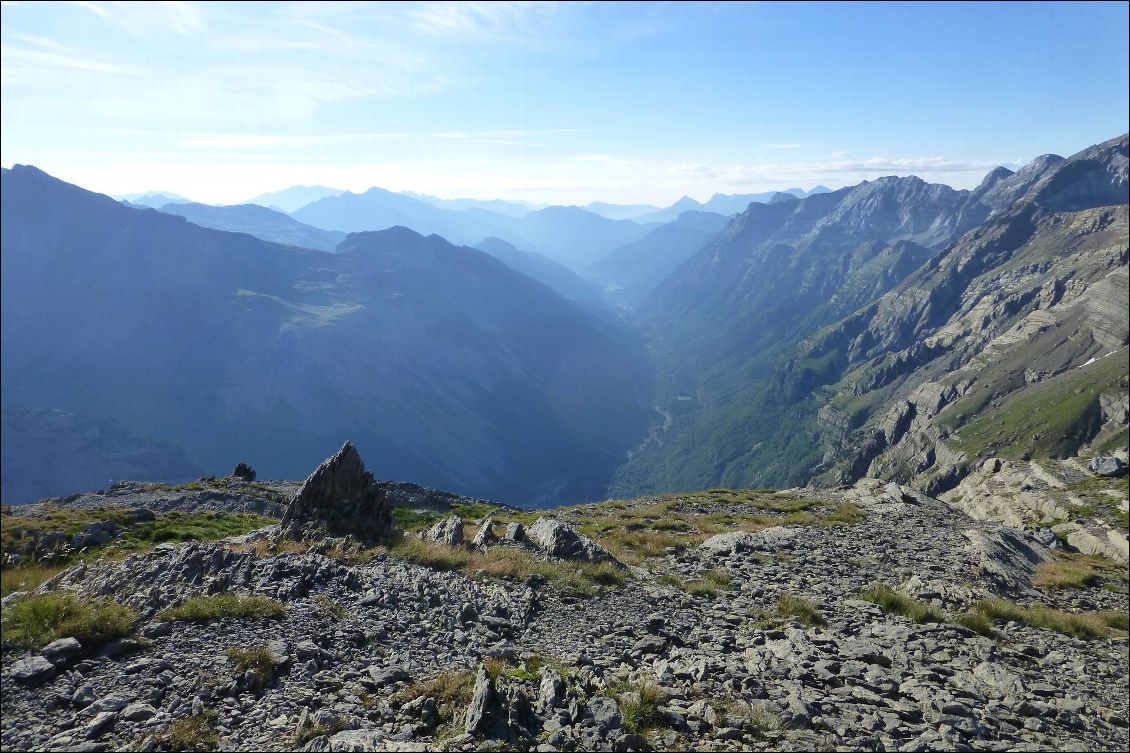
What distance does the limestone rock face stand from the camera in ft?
82.9

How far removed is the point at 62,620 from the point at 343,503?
47.8ft

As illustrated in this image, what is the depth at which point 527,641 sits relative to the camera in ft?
52.7

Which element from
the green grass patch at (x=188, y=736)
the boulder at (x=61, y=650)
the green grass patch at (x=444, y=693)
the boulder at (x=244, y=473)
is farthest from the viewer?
the boulder at (x=244, y=473)

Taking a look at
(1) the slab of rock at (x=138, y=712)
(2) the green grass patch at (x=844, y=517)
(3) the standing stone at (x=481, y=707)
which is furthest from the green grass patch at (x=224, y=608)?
(2) the green grass patch at (x=844, y=517)

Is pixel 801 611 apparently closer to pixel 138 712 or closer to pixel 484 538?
pixel 484 538

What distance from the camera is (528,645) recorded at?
1578cm

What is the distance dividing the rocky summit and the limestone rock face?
0.12 meters

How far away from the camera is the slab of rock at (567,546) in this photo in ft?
81.2

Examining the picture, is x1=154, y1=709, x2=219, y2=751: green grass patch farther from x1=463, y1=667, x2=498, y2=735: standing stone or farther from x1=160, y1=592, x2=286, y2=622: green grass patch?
x1=463, y1=667, x2=498, y2=735: standing stone

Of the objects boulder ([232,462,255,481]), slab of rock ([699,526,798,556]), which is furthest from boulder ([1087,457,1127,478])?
boulder ([232,462,255,481])

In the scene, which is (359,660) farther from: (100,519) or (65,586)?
(100,519)

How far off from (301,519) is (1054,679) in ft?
92.8

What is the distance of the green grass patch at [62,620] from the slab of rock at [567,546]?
614 inches

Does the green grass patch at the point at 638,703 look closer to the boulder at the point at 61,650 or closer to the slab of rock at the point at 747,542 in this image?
the boulder at the point at 61,650
